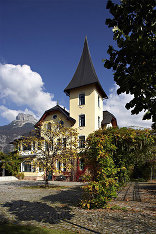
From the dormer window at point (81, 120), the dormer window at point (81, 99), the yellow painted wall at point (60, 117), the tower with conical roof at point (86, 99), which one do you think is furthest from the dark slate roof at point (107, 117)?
the yellow painted wall at point (60, 117)

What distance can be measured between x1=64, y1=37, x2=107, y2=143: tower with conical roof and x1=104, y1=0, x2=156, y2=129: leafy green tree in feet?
70.0

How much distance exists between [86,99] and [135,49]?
23.0m

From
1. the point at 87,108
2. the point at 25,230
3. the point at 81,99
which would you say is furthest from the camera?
the point at 81,99

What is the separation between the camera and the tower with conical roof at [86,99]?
24.9 metres

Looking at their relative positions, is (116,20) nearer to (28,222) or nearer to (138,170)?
(28,222)

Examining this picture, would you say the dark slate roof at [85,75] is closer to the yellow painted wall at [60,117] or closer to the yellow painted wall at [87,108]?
the yellow painted wall at [87,108]

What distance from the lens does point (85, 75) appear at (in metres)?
27.4

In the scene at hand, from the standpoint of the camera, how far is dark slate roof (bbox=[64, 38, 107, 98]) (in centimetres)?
2614

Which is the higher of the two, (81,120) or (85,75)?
(85,75)

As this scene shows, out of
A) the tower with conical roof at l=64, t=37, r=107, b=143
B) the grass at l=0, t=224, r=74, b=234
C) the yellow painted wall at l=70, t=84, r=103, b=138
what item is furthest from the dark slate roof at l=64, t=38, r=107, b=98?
the grass at l=0, t=224, r=74, b=234

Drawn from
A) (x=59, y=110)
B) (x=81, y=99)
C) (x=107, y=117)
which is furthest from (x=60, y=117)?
(x=107, y=117)

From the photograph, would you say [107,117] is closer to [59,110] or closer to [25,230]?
[59,110]

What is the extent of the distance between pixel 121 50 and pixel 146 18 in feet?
2.12

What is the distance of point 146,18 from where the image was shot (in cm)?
289
